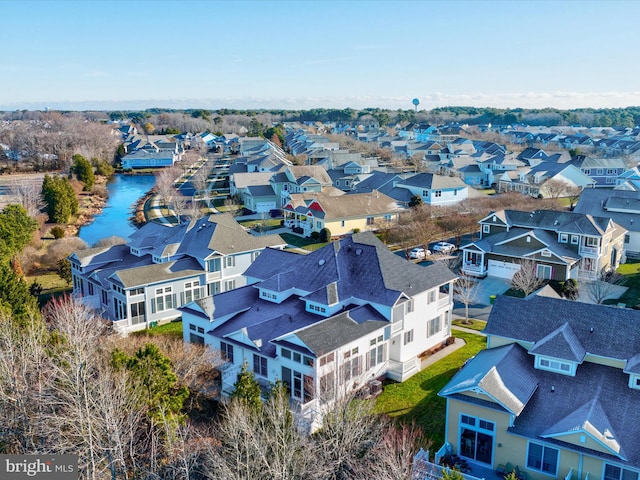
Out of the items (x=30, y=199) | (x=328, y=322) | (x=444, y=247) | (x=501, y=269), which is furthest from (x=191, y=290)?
(x=30, y=199)

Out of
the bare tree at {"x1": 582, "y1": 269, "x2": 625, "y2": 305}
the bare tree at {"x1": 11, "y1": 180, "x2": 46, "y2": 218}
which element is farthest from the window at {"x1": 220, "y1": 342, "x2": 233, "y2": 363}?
the bare tree at {"x1": 11, "y1": 180, "x2": 46, "y2": 218}

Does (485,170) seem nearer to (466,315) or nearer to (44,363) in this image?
(466,315)

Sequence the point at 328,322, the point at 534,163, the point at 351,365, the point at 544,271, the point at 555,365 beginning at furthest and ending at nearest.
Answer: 1. the point at 534,163
2. the point at 544,271
3. the point at 328,322
4. the point at 351,365
5. the point at 555,365

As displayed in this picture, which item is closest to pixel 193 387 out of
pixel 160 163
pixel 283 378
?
pixel 283 378

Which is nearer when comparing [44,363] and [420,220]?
[44,363]

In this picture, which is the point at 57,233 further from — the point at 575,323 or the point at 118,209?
the point at 575,323

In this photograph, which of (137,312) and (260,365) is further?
(137,312)

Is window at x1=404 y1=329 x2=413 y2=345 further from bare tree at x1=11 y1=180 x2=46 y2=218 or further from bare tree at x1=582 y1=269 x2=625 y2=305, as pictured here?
bare tree at x1=11 y1=180 x2=46 y2=218

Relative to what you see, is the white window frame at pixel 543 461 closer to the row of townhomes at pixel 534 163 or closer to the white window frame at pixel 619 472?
the white window frame at pixel 619 472
